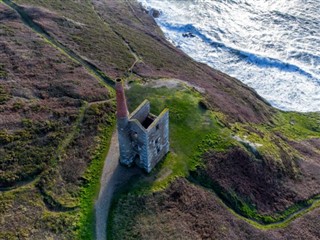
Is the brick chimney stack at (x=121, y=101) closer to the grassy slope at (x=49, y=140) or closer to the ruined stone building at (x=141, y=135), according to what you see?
the ruined stone building at (x=141, y=135)

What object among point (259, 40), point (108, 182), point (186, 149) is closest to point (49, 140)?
point (108, 182)

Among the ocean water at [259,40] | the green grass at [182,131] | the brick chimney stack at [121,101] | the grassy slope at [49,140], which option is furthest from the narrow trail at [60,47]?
the ocean water at [259,40]

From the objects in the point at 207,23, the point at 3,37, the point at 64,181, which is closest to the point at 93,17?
the point at 3,37

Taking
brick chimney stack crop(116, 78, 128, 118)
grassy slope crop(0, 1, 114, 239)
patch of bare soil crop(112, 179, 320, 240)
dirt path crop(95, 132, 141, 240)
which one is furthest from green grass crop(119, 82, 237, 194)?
brick chimney stack crop(116, 78, 128, 118)

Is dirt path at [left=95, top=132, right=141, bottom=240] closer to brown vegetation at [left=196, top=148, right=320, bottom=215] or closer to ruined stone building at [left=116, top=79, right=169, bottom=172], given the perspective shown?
ruined stone building at [left=116, top=79, right=169, bottom=172]

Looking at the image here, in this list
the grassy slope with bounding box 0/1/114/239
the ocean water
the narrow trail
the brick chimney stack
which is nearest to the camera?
the brick chimney stack

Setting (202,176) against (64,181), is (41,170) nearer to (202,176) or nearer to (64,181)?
(64,181)

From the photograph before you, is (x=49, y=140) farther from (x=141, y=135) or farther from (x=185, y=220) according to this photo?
(x=185, y=220)
